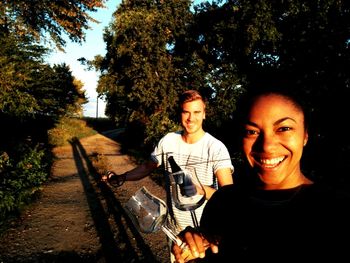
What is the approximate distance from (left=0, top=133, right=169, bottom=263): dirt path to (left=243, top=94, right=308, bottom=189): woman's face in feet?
14.0

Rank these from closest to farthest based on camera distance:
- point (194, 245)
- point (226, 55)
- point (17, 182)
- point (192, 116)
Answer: point (194, 245) < point (192, 116) < point (17, 182) < point (226, 55)

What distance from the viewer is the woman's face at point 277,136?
1.32m

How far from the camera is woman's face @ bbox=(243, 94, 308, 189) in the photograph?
1.32 m

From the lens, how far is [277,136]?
53.1 inches

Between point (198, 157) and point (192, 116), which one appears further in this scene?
point (192, 116)

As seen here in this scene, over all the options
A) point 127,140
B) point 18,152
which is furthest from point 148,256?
point 127,140

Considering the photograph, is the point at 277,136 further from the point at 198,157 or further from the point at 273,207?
the point at 198,157

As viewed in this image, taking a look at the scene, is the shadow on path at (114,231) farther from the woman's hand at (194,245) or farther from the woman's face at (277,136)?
the woman's face at (277,136)

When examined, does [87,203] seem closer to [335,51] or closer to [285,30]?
[335,51]

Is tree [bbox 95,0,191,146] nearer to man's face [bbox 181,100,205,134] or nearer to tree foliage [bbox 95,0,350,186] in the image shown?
tree foliage [bbox 95,0,350,186]

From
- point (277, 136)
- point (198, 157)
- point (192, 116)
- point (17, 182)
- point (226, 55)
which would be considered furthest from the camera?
point (226, 55)

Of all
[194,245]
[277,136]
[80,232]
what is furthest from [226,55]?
[194,245]

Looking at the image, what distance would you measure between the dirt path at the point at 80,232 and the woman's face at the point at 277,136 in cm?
427

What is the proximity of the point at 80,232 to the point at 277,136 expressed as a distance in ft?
19.2
